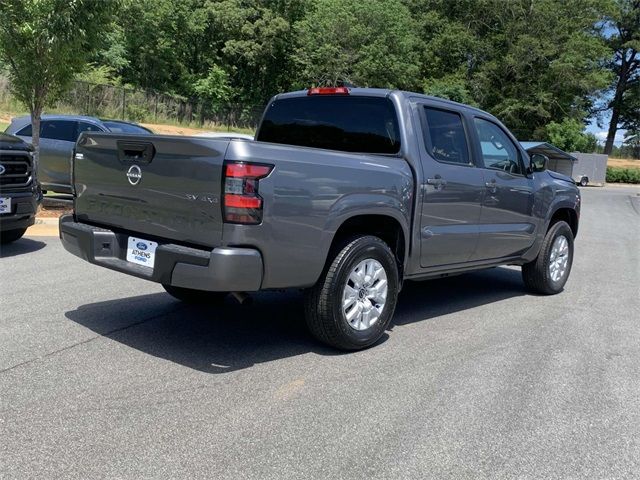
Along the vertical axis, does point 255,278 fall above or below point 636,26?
below

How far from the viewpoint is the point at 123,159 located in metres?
4.53

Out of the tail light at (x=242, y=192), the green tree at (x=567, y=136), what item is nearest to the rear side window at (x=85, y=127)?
the tail light at (x=242, y=192)

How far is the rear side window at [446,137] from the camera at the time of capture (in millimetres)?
5438

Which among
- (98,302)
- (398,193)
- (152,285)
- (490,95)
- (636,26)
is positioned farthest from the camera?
(636,26)

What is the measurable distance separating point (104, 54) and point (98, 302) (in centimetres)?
4208

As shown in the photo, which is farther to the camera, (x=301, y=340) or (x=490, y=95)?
(x=490, y=95)

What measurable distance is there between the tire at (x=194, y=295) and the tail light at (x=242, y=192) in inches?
82.6

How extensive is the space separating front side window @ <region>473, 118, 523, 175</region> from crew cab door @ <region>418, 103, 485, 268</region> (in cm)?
33

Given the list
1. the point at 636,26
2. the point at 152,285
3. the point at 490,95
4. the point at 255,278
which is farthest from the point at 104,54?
the point at 636,26

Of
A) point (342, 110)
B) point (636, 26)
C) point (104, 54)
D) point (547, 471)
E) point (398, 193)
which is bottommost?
point (547, 471)

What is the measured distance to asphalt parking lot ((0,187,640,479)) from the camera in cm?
320

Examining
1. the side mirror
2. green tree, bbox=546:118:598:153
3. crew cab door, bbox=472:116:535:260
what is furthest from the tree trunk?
crew cab door, bbox=472:116:535:260

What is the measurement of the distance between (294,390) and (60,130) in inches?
418

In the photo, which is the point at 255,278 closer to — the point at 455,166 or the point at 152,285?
the point at 455,166
